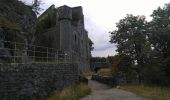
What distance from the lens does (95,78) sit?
38.1m

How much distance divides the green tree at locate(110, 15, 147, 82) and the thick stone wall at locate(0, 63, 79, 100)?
10337 millimetres

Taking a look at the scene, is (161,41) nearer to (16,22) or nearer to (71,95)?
(16,22)

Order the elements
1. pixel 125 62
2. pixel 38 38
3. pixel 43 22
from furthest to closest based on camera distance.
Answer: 1. pixel 43 22
2. pixel 38 38
3. pixel 125 62

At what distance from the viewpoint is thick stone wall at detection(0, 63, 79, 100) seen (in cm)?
1753

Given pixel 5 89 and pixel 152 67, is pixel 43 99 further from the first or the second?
pixel 152 67

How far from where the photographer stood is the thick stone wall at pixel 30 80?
17.5 m

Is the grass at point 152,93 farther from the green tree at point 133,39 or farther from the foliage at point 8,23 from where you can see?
the foliage at point 8,23

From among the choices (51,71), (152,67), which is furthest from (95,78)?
(51,71)

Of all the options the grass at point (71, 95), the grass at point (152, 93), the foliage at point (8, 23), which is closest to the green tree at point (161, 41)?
the grass at point (152, 93)

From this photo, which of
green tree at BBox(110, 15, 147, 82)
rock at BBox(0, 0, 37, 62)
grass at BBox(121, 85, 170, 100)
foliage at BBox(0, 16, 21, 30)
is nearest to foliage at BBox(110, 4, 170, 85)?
green tree at BBox(110, 15, 147, 82)

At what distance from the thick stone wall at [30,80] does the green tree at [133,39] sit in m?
10.3

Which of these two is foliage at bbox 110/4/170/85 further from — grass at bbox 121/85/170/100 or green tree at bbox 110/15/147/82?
grass at bbox 121/85/170/100

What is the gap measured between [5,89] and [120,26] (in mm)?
20129

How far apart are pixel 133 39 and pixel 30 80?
55.4 feet
